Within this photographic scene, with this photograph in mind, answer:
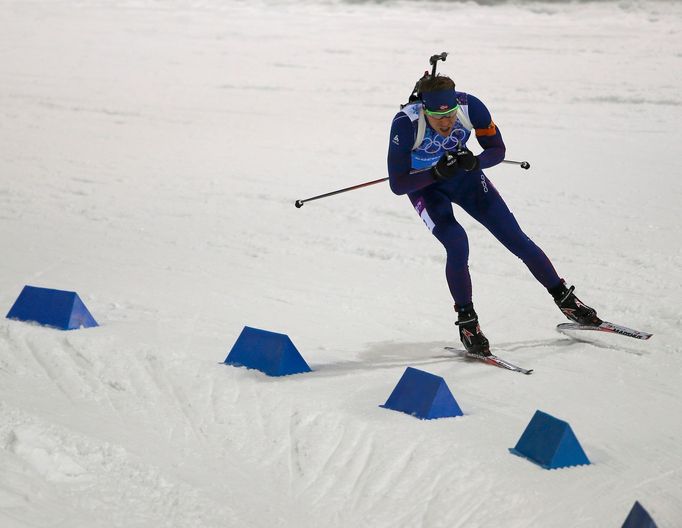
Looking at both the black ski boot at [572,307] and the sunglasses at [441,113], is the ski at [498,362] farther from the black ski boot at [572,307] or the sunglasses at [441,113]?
the sunglasses at [441,113]

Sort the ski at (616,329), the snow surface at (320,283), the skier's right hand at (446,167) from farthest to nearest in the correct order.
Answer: the ski at (616,329) < the skier's right hand at (446,167) < the snow surface at (320,283)

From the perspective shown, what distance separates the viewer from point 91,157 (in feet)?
35.0

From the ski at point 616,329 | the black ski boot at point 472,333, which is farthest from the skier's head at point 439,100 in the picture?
the ski at point 616,329

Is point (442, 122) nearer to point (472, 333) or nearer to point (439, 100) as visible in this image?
point (439, 100)

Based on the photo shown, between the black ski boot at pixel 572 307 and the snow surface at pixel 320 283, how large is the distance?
0.19m

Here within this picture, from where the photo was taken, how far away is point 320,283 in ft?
21.9

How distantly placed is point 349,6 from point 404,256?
13.0 metres

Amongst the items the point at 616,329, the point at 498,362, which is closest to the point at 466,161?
the point at 498,362

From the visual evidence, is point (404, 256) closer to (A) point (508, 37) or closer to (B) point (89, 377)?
(B) point (89, 377)

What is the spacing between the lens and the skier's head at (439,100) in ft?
15.7

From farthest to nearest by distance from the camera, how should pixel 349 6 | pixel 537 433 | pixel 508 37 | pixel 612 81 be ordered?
pixel 349 6, pixel 508 37, pixel 612 81, pixel 537 433

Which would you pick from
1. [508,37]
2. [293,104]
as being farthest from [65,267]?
[508,37]

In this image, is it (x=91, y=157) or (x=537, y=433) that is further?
(x=91, y=157)

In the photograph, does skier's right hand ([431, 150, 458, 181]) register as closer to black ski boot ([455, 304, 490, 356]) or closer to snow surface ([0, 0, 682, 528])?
black ski boot ([455, 304, 490, 356])
